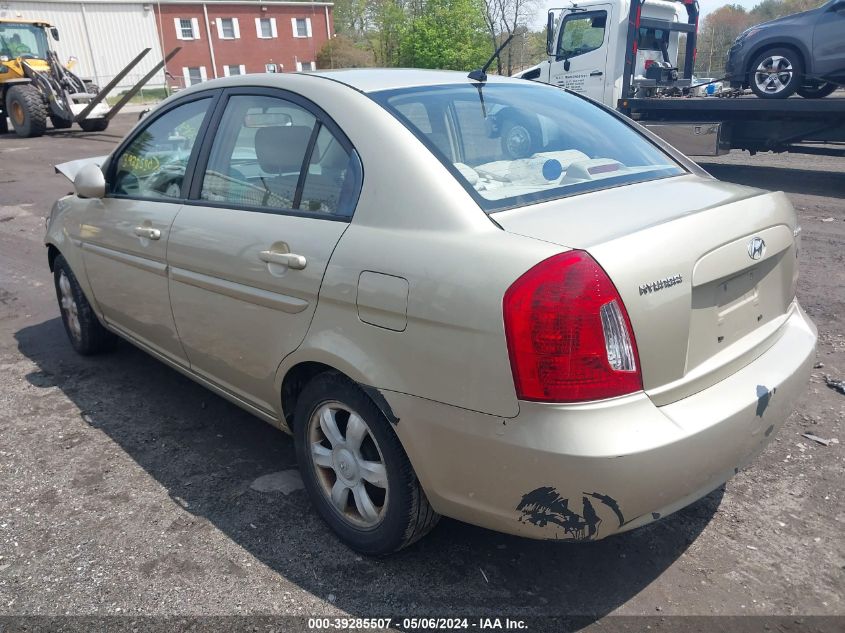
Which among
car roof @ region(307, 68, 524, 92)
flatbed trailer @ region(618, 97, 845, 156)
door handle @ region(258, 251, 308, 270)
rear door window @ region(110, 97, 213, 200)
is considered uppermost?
car roof @ region(307, 68, 524, 92)

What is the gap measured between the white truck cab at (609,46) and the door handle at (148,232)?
9.86m

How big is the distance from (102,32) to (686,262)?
4552 cm

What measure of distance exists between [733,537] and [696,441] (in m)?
0.90

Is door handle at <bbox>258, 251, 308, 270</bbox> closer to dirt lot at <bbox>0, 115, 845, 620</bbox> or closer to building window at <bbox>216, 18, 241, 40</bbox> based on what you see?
dirt lot at <bbox>0, 115, 845, 620</bbox>

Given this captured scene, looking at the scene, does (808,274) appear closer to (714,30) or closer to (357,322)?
(357,322)

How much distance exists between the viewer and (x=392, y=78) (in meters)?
2.99

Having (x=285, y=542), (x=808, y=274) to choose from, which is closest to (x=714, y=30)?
(x=808, y=274)

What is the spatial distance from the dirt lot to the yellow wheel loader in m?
17.9

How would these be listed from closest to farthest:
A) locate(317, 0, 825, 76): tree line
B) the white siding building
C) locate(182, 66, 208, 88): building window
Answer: locate(317, 0, 825, 76): tree line → the white siding building → locate(182, 66, 208, 88): building window

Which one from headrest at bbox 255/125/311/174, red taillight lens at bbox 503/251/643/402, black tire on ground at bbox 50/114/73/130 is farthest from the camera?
black tire on ground at bbox 50/114/73/130

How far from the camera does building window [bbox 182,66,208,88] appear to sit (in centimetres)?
4268

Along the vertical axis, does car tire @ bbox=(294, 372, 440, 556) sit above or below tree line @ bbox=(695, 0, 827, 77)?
below

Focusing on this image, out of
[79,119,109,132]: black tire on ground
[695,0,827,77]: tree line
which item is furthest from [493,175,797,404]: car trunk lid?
[79,119,109,132]: black tire on ground

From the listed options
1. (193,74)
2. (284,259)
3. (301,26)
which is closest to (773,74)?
(284,259)
